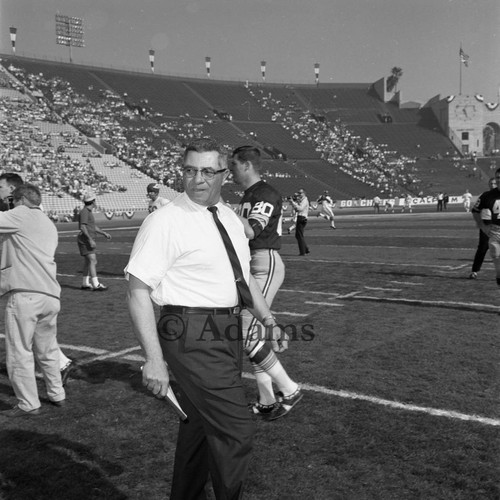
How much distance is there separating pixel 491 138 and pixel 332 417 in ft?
306

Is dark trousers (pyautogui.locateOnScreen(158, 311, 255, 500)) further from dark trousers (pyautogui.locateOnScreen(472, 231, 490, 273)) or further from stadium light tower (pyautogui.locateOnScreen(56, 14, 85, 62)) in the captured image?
stadium light tower (pyautogui.locateOnScreen(56, 14, 85, 62))

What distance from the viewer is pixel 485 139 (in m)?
87.8

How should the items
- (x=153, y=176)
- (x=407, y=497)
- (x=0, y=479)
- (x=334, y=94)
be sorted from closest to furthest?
(x=407, y=497)
(x=0, y=479)
(x=153, y=176)
(x=334, y=94)

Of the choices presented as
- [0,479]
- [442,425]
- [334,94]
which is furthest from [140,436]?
[334,94]

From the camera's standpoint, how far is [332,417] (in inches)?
185

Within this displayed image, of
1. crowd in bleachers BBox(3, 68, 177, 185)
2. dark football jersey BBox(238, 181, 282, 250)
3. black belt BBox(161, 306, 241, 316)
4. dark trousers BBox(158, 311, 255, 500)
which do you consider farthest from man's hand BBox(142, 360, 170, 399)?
crowd in bleachers BBox(3, 68, 177, 185)

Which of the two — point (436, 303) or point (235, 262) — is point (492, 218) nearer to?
point (436, 303)

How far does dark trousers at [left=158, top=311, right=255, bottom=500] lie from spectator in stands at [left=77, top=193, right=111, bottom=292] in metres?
8.84

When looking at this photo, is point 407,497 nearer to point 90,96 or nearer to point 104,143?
point 104,143

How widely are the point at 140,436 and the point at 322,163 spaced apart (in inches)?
2459

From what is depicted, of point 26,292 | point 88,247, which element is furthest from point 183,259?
point 88,247

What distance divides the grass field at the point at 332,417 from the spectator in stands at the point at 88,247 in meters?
1.85

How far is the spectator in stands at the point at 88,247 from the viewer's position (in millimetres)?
11406

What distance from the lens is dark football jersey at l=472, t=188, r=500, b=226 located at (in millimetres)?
9039
